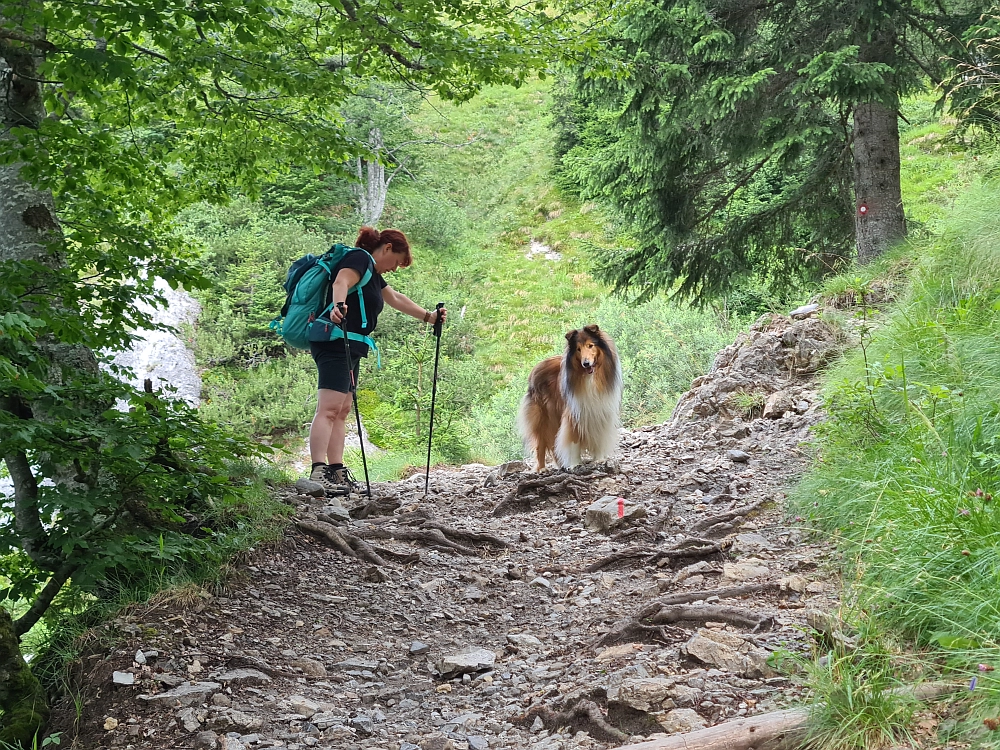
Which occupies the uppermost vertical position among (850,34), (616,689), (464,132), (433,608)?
(464,132)

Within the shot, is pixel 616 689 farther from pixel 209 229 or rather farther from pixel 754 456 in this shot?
pixel 209 229

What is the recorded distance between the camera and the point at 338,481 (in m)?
6.21

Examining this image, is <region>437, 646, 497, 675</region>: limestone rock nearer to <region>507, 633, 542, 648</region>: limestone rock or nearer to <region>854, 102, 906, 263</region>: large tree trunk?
<region>507, 633, 542, 648</region>: limestone rock

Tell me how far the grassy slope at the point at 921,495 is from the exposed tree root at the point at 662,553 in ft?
1.73

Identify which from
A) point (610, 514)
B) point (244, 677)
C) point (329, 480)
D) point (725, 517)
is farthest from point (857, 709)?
point (329, 480)

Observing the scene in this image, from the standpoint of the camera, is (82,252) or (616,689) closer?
(616,689)

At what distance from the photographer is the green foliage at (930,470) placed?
2295 millimetres

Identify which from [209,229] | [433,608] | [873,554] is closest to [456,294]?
[209,229]

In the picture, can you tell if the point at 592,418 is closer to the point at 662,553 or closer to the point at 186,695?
the point at 662,553

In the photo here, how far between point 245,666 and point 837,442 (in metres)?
3.22

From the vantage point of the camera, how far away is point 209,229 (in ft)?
63.8

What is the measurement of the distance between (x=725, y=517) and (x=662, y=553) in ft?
1.71

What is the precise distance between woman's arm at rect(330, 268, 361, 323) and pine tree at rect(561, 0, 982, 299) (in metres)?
2.72

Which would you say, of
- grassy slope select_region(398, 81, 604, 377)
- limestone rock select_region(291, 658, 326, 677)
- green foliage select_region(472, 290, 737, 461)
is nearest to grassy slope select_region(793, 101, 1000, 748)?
limestone rock select_region(291, 658, 326, 677)
